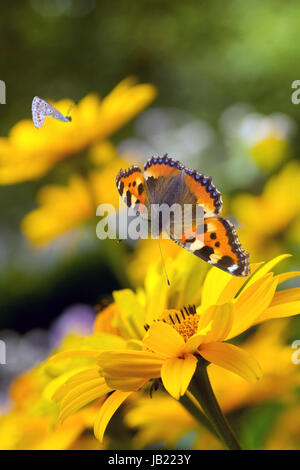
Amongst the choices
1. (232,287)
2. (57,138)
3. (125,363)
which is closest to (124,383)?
(125,363)

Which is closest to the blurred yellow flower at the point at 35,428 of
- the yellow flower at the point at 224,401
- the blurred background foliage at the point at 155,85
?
the yellow flower at the point at 224,401

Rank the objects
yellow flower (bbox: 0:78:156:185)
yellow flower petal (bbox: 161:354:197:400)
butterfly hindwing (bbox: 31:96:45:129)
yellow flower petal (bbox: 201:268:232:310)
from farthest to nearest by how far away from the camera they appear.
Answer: yellow flower (bbox: 0:78:156:185) < butterfly hindwing (bbox: 31:96:45:129) < yellow flower petal (bbox: 201:268:232:310) < yellow flower petal (bbox: 161:354:197:400)

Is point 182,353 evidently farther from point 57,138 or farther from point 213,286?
point 57,138

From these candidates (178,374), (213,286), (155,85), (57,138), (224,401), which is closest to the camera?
(178,374)

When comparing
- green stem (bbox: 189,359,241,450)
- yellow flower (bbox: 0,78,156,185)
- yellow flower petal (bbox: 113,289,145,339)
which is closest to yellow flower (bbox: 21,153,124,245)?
yellow flower (bbox: 0,78,156,185)

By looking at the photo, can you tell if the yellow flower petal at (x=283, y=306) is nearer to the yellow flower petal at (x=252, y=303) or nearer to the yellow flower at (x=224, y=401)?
the yellow flower petal at (x=252, y=303)

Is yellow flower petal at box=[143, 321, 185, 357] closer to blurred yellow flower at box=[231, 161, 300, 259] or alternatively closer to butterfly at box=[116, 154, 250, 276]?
butterfly at box=[116, 154, 250, 276]
